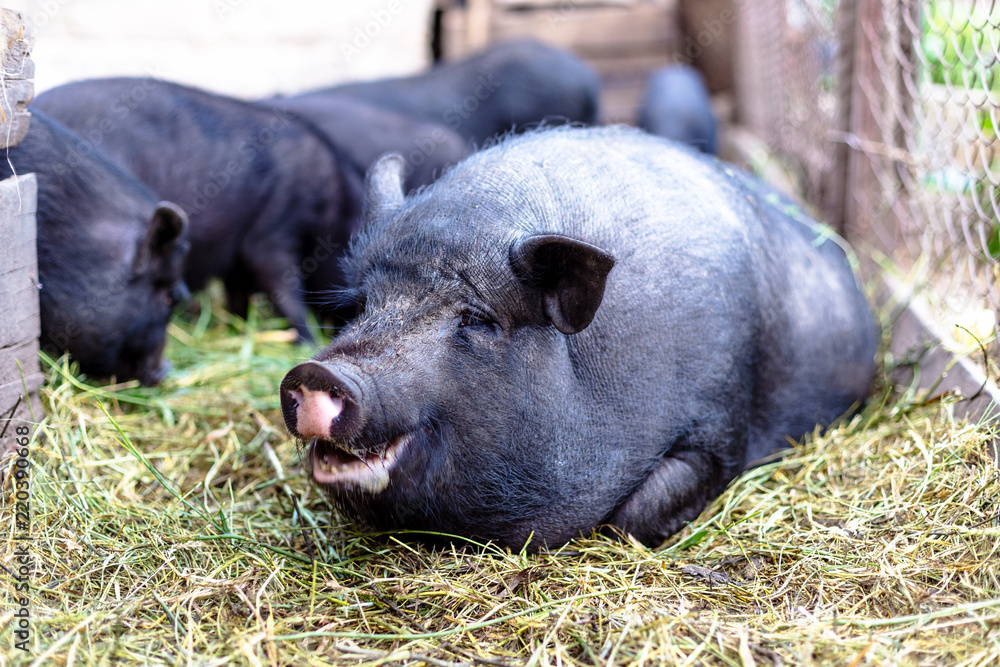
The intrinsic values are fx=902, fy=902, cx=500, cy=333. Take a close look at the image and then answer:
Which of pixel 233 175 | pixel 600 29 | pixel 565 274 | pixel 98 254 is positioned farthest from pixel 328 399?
pixel 600 29

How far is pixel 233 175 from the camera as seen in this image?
17.0 feet

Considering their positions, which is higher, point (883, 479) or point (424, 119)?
point (424, 119)

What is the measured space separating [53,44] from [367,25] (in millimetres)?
2747

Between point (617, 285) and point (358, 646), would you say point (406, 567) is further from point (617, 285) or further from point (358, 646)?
point (617, 285)

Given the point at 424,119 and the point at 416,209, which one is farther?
the point at 424,119

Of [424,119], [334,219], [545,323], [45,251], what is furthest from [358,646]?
[424,119]

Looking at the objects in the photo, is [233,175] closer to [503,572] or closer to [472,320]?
[472,320]

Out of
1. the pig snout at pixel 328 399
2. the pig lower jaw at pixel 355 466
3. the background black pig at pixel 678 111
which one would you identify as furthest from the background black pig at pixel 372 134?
the pig snout at pixel 328 399

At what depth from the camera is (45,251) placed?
3736 millimetres

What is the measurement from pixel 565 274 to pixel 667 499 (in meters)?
0.94

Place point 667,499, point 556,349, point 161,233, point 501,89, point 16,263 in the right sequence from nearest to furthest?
point 556,349, point 16,263, point 667,499, point 161,233, point 501,89

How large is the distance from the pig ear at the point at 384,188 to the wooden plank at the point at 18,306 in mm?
1087

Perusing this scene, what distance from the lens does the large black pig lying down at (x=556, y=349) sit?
248 cm

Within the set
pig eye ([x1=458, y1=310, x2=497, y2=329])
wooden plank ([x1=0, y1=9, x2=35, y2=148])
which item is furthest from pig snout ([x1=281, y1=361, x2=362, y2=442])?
wooden plank ([x1=0, y1=9, x2=35, y2=148])
